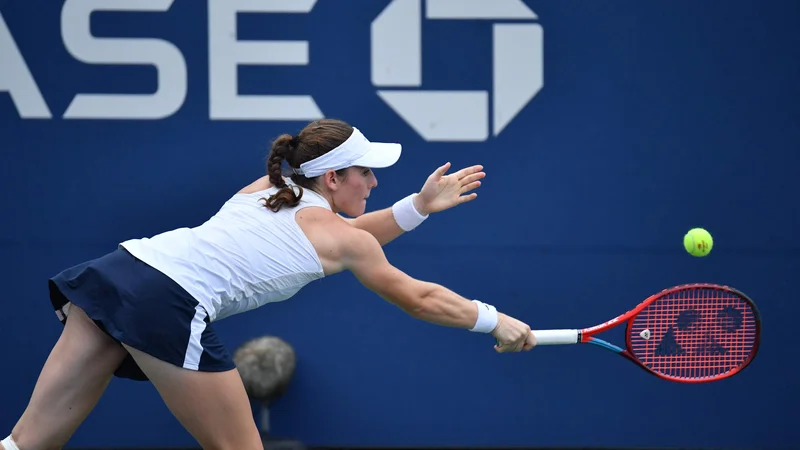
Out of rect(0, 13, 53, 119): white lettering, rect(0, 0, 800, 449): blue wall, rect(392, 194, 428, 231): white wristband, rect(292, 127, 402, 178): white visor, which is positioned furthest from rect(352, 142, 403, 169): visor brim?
rect(0, 13, 53, 119): white lettering

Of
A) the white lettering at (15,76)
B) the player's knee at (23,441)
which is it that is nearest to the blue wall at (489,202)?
the white lettering at (15,76)

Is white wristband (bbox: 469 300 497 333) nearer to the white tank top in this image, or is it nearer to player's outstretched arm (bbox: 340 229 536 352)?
player's outstretched arm (bbox: 340 229 536 352)

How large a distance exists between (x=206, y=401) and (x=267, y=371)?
5.29ft

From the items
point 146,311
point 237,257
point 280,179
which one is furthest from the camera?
point 280,179

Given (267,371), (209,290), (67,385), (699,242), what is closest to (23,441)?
(67,385)

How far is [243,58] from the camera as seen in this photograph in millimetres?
4590

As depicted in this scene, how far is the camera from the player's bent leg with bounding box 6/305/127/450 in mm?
2969

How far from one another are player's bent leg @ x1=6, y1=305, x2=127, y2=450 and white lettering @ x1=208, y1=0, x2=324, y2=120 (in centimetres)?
175

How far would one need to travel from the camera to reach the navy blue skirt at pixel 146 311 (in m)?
2.88

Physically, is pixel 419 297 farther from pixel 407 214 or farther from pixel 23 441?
pixel 23 441

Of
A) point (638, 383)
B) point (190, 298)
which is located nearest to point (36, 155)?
point (190, 298)

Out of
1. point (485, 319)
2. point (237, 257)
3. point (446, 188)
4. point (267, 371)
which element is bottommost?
point (267, 371)

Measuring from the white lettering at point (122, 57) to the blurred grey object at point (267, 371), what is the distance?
109cm

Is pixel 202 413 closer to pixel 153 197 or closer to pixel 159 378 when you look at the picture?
pixel 159 378
